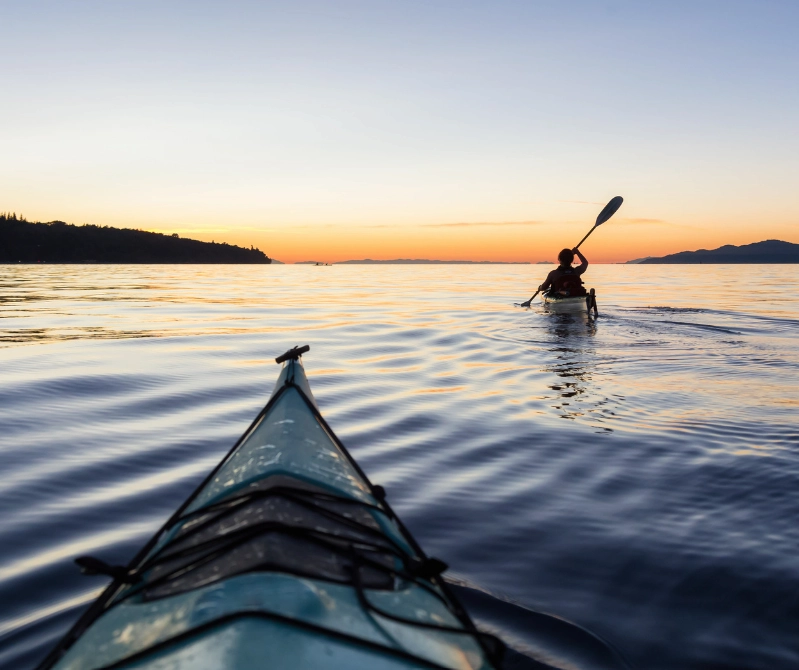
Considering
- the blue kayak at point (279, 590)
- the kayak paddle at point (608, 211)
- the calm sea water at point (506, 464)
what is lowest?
the calm sea water at point (506, 464)

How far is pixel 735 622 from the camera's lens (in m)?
3.21

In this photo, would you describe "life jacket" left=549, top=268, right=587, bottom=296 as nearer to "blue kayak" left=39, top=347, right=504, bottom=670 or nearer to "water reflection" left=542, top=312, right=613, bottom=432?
"water reflection" left=542, top=312, right=613, bottom=432

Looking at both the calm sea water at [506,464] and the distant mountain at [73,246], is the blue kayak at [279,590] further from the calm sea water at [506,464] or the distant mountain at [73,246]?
the distant mountain at [73,246]

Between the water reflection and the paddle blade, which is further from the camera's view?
the paddle blade

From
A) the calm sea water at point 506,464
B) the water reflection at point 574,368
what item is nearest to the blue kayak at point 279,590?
the calm sea water at point 506,464

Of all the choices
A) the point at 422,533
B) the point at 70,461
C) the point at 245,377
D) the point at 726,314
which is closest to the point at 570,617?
the point at 422,533

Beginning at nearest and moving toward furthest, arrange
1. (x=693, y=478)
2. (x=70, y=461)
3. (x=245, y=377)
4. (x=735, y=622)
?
1. (x=735, y=622)
2. (x=693, y=478)
3. (x=70, y=461)
4. (x=245, y=377)

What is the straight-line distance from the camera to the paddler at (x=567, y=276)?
764 inches

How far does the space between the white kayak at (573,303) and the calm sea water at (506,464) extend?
17.4 ft

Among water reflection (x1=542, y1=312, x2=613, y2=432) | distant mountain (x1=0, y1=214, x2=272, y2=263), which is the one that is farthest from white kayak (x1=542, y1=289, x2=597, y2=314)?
distant mountain (x1=0, y1=214, x2=272, y2=263)

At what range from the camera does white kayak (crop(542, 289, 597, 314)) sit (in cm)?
1912

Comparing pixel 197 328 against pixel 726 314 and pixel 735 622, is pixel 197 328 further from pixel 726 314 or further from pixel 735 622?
pixel 726 314

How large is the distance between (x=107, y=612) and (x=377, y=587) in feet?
3.30

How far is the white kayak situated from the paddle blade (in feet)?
11.3
